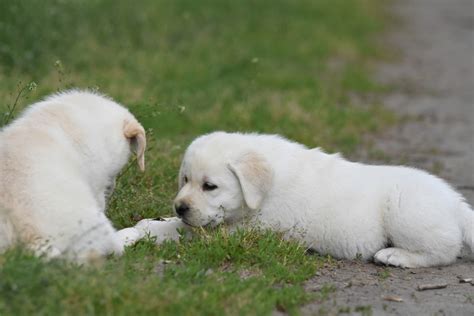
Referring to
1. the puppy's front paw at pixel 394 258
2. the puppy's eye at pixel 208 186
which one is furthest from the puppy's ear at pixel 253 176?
the puppy's front paw at pixel 394 258

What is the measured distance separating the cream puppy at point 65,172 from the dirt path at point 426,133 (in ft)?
4.58

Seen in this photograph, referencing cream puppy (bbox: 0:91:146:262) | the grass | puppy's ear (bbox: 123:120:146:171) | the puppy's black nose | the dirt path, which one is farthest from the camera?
the puppy's black nose

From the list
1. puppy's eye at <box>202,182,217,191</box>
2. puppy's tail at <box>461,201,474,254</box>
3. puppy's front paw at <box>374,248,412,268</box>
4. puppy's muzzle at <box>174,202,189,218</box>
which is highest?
puppy's eye at <box>202,182,217,191</box>

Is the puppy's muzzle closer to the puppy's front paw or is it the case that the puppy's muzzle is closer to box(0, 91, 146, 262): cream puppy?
box(0, 91, 146, 262): cream puppy

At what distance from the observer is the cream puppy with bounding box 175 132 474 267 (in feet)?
21.7

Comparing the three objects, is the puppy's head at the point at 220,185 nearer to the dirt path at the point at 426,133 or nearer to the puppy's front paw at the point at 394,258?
the dirt path at the point at 426,133

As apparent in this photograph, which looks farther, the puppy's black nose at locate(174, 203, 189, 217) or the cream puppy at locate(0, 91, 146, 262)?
the puppy's black nose at locate(174, 203, 189, 217)

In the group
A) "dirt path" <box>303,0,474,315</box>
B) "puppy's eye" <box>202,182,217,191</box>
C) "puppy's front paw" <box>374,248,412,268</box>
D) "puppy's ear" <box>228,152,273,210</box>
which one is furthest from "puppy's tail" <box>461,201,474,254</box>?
"puppy's eye" <box>202,182,217,191</box>

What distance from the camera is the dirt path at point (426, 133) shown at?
5.93 m

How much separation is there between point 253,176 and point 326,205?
0.56 meters

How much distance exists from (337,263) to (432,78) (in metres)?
11.0

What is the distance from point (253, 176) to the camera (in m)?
6.62

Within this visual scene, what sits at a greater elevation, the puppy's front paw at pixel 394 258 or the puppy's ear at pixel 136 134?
the puppy's ear at pixel 136 134

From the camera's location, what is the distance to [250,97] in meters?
12.2
